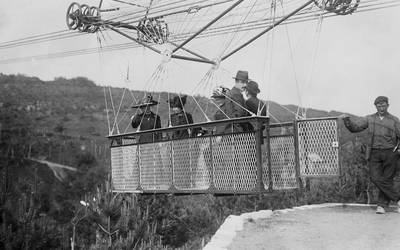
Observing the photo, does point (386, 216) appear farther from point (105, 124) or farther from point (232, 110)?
point (105, 124)

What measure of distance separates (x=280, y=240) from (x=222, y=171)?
176cm

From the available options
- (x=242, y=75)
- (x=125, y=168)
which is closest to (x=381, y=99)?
(x=242, y=75)

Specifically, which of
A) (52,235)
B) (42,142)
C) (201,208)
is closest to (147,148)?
(201,208)

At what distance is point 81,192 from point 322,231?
3719 cm

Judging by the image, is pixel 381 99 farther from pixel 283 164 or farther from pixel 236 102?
pixel 236 102

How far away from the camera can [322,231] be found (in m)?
6.98

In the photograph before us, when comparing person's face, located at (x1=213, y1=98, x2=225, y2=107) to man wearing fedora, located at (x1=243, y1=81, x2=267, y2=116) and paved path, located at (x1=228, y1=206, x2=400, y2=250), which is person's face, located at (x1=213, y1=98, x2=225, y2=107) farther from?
paved path, located at (x1=228, y1=206, x2=400, y2=250)

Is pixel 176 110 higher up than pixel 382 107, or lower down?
higher up

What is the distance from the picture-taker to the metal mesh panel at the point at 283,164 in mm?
7984

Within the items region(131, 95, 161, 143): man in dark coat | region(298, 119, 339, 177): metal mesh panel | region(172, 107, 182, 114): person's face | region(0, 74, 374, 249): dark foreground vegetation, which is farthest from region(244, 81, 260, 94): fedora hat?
region(131, 95, 161, 143): man in dark coat

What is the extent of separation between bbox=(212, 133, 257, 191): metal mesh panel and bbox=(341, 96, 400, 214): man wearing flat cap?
2.00 metres

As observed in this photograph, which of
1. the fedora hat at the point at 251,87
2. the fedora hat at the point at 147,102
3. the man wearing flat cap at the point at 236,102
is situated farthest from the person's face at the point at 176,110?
the fedora hat at the point at 251,87

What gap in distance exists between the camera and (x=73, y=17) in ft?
42.5

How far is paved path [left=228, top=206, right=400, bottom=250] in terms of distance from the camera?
6.19m
